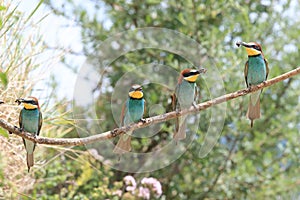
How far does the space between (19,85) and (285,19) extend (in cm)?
168

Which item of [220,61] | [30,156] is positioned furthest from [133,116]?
[220,61]

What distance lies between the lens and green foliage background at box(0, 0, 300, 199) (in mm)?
2820

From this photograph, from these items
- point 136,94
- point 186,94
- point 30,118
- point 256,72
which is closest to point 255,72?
point 256,72

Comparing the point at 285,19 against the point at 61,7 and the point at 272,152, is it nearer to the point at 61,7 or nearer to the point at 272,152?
the point at 272,152

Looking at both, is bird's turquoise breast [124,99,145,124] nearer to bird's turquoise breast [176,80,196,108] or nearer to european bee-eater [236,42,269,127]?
bird's turquoise breast [176,80,196,108]

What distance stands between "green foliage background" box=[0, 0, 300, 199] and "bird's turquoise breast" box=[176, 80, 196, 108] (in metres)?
1.11

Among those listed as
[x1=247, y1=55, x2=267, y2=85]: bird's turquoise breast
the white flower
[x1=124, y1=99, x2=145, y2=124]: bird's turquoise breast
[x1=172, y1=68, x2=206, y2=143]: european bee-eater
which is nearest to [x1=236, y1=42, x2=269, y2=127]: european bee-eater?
[x1=247, y1=55, x2=267, y2=85]: bird's turquoise breast

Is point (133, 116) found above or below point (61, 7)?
below

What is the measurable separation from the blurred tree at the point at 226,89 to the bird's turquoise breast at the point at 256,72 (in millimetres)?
1120

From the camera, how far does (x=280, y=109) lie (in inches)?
117

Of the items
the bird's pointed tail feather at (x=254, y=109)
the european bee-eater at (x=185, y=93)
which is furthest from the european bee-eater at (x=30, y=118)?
the bird's pointed tail feather at (x=254, y=109)

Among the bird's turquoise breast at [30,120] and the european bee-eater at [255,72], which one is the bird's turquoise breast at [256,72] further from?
the bird's turquoise breast at [30,120]

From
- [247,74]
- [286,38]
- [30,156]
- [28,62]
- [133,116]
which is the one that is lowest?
[30,156]

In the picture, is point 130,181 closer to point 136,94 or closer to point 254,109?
point 136,94
